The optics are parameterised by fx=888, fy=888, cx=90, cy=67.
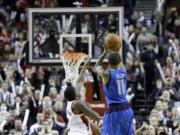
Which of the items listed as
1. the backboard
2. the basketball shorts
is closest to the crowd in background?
the backboard

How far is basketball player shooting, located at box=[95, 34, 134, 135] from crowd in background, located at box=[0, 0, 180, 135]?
5145 mm

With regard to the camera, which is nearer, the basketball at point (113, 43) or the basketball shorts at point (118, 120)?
the basketball at point (113, 43)

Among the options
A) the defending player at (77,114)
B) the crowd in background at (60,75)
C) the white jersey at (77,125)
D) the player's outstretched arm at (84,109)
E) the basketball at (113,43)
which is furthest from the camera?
the crowd in background at (60,75)

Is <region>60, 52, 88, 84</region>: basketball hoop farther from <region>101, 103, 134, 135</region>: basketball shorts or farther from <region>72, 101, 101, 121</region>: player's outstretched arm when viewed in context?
<region>101, 103, 134, 135</region>: basketball shorts

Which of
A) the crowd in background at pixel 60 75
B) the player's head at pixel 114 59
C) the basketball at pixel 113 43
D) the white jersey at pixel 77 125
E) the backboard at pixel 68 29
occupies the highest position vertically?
the basketball at pixel 113 43

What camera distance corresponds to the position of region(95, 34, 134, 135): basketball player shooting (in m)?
14.0

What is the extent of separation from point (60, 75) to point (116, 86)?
11102 mm

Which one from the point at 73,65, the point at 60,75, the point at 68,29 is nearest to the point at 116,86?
the point at 73,65

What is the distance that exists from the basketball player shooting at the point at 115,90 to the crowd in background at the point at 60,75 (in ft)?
16.9

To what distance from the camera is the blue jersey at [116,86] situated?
14008 mm

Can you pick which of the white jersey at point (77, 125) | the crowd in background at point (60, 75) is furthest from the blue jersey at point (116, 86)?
the crowd in background at point (60, 75)

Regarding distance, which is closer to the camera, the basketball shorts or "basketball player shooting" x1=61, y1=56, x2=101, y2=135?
the basketball shorts

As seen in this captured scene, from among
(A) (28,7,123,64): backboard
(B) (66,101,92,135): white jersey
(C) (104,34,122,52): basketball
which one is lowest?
(B) (66,101,92,135): white jersey

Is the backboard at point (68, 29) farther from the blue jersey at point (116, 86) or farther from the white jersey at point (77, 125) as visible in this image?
the blue jersey at point (116, 86)
